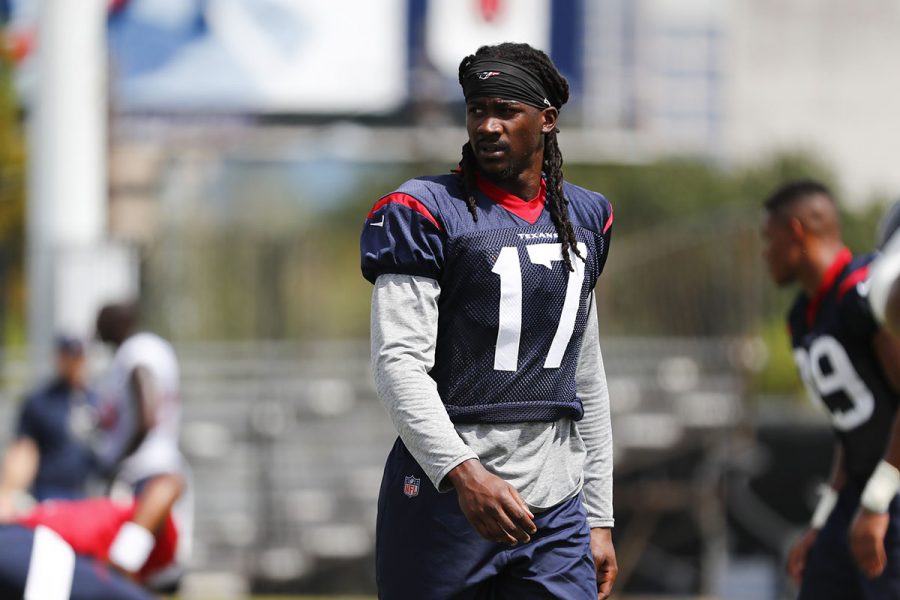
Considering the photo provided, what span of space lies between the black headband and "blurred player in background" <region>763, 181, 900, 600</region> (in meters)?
1.78

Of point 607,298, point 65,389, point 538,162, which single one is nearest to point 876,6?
point 607,298

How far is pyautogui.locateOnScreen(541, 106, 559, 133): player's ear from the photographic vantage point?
3.75 meters

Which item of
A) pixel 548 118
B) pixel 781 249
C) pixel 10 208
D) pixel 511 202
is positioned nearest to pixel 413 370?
pixel 511 202

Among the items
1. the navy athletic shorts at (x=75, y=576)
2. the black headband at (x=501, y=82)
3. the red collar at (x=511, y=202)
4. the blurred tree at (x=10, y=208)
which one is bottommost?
the blurred tree at (x=10, y=208)

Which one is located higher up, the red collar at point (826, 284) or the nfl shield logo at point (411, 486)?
the red collar at point (826, 284)

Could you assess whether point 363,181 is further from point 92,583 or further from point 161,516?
point 92,583

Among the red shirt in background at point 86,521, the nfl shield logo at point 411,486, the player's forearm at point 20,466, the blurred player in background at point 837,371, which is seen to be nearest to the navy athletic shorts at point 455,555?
the nfl shield logo at point 411,486

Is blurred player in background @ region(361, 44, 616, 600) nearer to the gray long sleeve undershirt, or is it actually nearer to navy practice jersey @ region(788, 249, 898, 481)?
the gray long sleeve undershirt

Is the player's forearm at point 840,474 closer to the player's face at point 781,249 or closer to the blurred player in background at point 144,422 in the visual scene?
the player's face at point 781,249

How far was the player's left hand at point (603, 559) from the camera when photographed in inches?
153

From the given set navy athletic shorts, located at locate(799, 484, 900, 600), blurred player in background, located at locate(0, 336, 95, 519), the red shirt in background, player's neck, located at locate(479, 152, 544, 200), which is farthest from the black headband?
blurred player in background, located at locate(0, 336, 95, 519)

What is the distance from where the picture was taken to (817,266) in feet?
17.3

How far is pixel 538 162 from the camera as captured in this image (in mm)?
3781

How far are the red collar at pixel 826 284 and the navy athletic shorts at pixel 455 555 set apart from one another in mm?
1899
